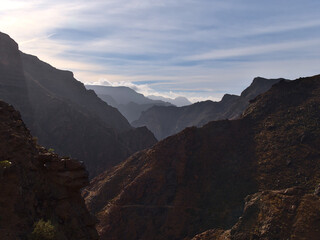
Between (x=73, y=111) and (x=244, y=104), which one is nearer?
(x=73, y=111)

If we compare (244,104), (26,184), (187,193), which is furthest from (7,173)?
(244,104)

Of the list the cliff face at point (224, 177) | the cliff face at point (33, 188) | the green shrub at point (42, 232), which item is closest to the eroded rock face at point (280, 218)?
the cliff face at point (224, 177)

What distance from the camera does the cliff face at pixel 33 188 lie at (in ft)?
46.4

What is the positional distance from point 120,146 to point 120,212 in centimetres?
6880

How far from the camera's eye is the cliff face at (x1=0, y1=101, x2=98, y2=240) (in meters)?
14.1

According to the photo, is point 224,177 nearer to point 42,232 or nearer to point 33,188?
point 33,188

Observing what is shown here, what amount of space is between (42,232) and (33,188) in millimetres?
3485

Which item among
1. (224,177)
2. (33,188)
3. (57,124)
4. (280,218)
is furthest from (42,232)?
(57,124)

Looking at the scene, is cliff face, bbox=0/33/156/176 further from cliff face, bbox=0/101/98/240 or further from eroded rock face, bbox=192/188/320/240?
cliff face, bbox=0/101/98/240

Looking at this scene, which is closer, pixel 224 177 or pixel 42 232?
pixel 42 232

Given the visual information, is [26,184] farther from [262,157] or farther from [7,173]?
[262,157]

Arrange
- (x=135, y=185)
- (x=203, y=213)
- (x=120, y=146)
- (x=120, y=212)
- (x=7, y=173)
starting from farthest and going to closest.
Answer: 1. (x=120, y=146)
2. (x=135, y=185)
3. (x=120, y=212)
4. (x=203, y=213)
5. (x=7, y=173)

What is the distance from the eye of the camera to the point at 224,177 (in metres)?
50.1

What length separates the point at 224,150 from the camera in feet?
186
